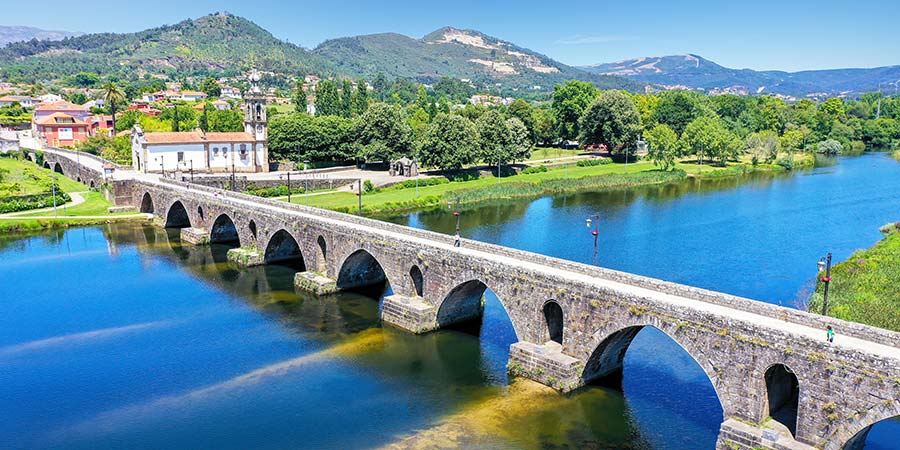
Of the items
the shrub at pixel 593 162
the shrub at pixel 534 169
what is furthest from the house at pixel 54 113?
the shrub at pixel 593 162

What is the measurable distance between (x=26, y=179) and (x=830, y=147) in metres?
135

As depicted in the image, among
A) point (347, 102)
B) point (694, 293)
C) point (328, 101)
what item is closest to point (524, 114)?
point (328, 101)

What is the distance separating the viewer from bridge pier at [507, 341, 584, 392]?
28047mm

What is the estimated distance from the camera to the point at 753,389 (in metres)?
22.4

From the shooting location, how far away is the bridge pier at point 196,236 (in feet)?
186

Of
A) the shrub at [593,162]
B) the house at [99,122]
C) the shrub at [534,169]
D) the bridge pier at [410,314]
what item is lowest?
the bridge pier at [410,314]

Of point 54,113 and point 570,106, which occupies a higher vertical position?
point 570,106

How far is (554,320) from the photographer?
99.0 feet

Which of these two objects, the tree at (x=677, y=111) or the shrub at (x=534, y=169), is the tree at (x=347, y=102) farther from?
the tree at (x=677, y=111)

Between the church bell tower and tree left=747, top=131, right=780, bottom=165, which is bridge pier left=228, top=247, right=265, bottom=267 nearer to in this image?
the church bell tower

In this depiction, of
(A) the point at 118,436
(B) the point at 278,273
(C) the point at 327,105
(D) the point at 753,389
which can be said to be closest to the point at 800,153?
(C) the point at 327,105

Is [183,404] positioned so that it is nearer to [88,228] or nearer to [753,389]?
[753,389]

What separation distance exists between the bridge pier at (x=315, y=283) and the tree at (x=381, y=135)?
4699 centimetres

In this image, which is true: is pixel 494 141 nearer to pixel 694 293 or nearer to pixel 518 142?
pixel 518 142
